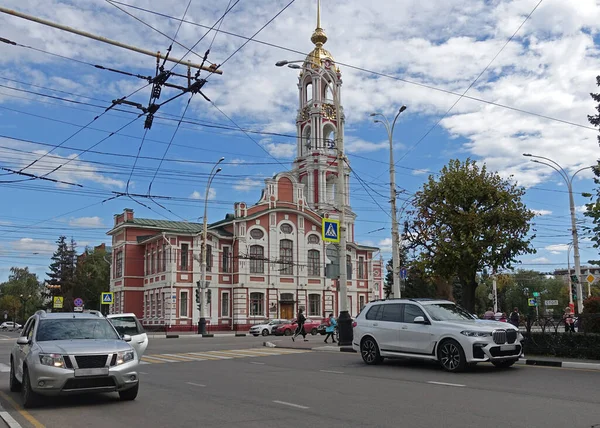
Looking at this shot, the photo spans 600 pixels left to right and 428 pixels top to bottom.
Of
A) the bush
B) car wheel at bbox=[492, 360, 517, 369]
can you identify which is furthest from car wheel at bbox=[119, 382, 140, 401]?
the bush

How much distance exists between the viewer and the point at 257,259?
60.3 m

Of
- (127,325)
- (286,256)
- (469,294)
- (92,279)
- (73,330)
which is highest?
(286,256)

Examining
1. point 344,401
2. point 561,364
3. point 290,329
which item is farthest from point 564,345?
point 290,329

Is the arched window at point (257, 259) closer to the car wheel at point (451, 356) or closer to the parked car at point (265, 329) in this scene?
the parked car at point (265, 329)

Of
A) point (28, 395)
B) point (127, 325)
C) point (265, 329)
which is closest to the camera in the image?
point (28, 395)

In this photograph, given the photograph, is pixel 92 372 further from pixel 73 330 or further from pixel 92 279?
pixel 92 279

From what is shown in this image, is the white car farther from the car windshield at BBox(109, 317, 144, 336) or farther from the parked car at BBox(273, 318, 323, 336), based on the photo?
the parked car at BBox(273, 318, 323, 336)

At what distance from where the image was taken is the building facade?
57781 millimetres

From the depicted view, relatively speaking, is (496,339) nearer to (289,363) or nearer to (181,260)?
(289,363)

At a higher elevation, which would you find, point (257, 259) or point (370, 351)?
point (257, 259)

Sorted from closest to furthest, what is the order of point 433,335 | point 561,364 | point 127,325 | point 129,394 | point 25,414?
point 25,414
point 129,394
point 433,335
point 561,364
point 127,325

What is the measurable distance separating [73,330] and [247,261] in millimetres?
49021

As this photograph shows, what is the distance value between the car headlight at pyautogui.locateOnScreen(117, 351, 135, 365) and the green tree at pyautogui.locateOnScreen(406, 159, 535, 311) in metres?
15.0

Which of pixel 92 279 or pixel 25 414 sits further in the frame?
pixel 92 279
